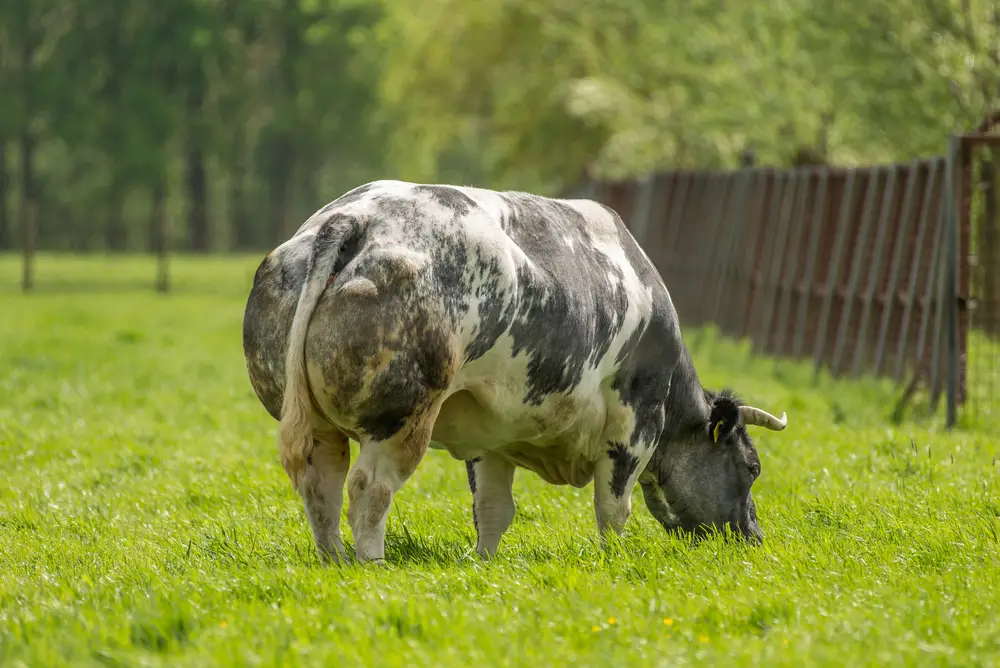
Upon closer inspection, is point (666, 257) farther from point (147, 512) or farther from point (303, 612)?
point (303, 612)

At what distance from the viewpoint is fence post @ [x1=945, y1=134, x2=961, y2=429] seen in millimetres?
10062

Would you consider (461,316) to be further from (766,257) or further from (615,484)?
(766,257)

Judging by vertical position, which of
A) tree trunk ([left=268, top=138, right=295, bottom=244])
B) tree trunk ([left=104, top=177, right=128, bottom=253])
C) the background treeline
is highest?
the background treeline

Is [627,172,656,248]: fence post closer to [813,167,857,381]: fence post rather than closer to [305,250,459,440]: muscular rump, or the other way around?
[813,167,857,381]: fence post

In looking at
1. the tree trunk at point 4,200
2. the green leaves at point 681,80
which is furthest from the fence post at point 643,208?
the tree trunk at point 4,200

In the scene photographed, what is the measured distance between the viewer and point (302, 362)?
5.04 meters

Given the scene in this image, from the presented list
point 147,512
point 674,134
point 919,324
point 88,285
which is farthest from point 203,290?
point 147,512

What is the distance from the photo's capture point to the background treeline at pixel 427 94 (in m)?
19.0

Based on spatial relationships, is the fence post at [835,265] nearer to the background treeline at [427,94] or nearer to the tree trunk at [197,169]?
the background treeline at [427,94]

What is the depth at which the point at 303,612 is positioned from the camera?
4.60 m

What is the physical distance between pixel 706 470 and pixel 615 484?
2.15ft

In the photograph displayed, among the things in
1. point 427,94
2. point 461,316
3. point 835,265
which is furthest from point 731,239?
point 427,94

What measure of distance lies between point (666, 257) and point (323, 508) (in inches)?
624

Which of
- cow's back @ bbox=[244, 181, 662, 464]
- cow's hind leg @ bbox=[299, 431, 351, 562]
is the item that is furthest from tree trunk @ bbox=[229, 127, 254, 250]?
cow's hind leg @ bbox=[299, 431, 351, 562]
